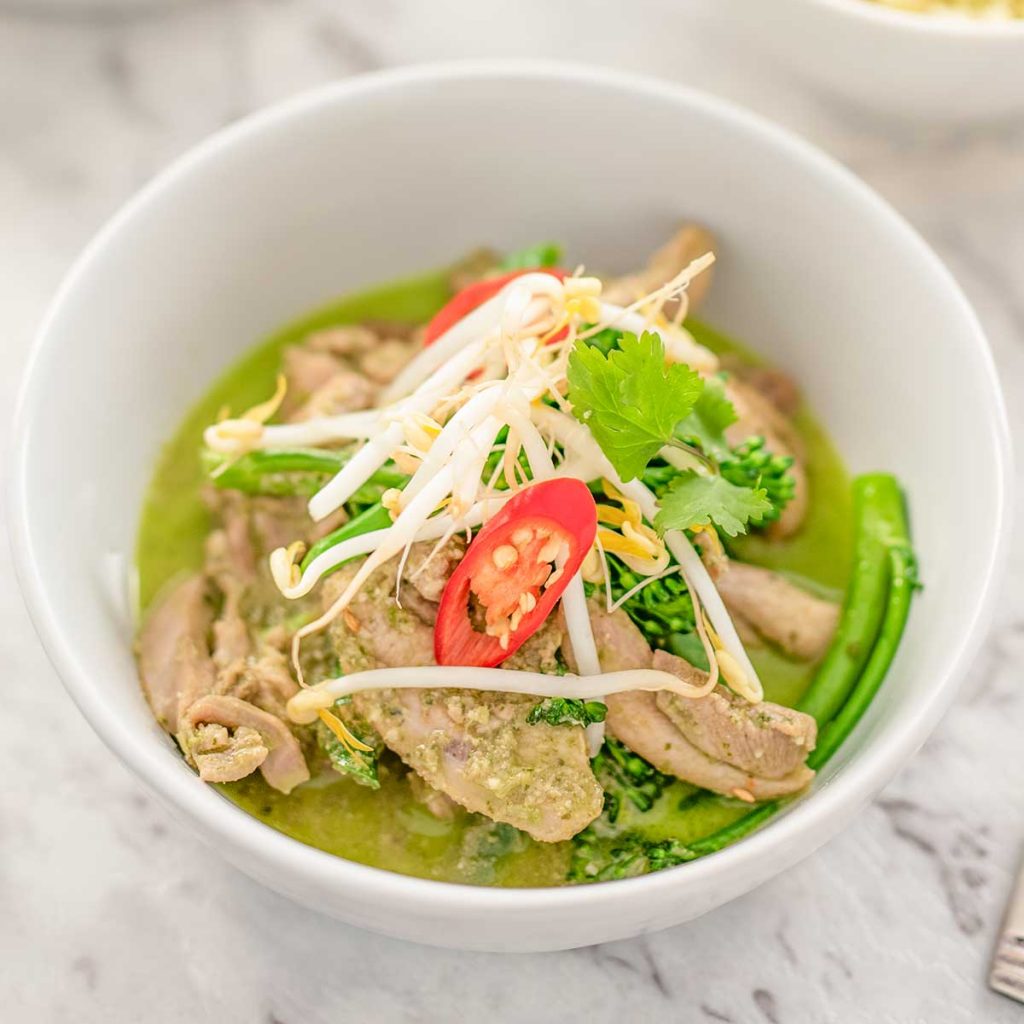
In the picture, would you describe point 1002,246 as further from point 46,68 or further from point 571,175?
point 46,68

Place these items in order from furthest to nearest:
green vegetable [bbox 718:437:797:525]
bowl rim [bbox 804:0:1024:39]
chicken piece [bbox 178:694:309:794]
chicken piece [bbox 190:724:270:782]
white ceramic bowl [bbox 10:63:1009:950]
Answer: bowl rim [bbox 804:0:1024:39]
green vegetable [bbox 718:437:797:525]
chicken piece [bbox 178:694:309:794]
chicken piece [bbox 190:724:270:782]
white ceramic bowl [bbox 10:63:1009:950]

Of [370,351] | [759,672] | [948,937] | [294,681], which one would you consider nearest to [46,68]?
[370,351]

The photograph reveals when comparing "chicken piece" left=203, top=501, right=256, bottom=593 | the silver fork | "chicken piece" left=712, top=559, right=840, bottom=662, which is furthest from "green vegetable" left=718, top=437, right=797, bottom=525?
"chicken piece" left=203, top=501, right=256, bottom=593

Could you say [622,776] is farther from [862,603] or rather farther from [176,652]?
[176,652]

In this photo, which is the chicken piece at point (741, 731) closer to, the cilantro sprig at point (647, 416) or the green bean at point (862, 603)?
the green bean at point (862, 603)

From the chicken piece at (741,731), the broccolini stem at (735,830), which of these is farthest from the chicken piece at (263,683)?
the broccolini stem at (735,830)

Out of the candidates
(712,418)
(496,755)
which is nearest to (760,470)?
(712,418)

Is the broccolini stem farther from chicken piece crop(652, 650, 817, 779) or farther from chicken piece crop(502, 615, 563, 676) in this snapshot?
chicken piece crop(502, 615, 563, 676)
